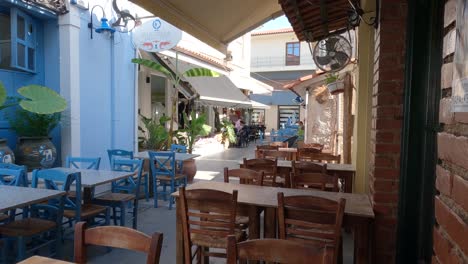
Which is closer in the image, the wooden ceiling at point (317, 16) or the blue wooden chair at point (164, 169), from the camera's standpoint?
the wooden ceiling at point (317, 16)

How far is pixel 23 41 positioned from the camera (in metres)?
6.45

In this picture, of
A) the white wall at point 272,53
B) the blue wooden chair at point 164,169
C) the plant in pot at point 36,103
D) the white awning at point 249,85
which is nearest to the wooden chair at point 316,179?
the blue wooden chair at point 164,169

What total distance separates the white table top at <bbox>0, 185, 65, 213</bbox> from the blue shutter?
3429 mm

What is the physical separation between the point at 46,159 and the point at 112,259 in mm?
3254

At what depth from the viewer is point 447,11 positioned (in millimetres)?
1351

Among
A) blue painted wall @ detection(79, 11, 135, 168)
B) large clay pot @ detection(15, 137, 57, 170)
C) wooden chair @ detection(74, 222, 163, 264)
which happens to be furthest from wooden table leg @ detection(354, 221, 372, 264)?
blue painted wall @ detection(79, 11, 135, 168)

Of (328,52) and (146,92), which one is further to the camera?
(146,92)

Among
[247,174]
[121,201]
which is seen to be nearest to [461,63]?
[247,174]

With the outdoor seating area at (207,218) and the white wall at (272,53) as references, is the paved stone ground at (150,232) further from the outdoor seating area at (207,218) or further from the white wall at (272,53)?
the white wall at (272,53)

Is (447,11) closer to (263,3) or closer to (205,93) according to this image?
(263,3)

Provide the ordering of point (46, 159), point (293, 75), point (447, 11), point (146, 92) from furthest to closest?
point (293, 75) → point (146, 92) → point (46, 159) → point (447, 11)

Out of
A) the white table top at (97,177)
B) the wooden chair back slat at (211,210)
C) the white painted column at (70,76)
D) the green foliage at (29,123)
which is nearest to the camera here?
the wooden chair back slat at (211,210)

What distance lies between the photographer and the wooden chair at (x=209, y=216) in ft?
9.70

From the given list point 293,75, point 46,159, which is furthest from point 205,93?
point 293,75
